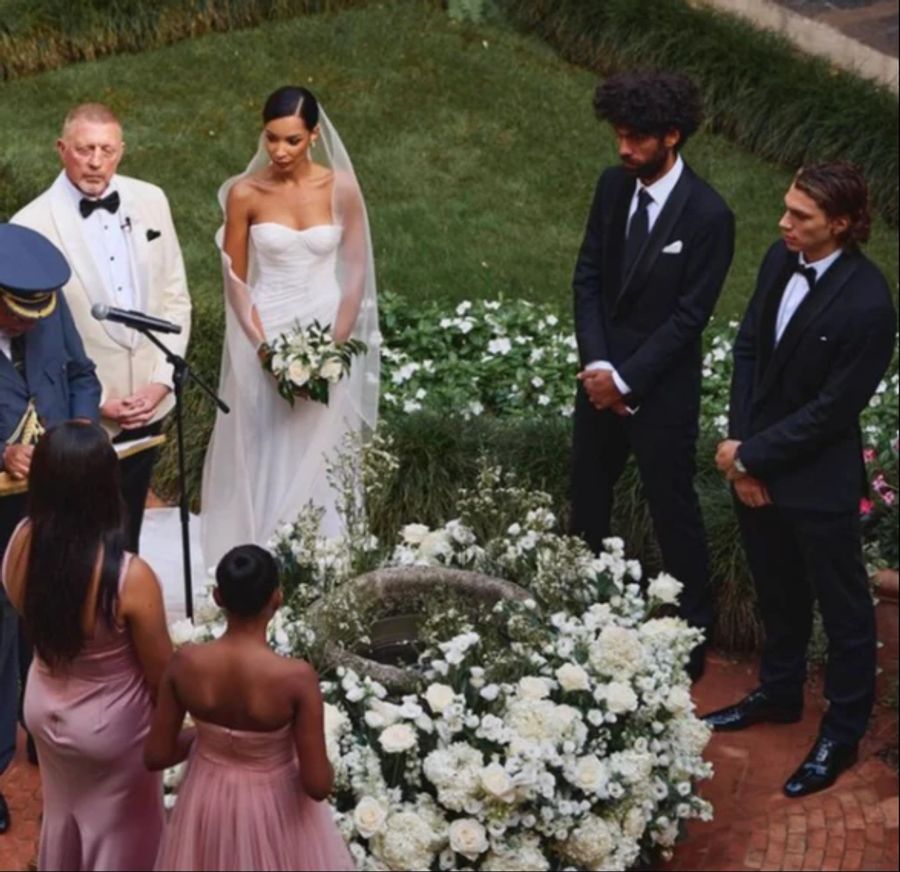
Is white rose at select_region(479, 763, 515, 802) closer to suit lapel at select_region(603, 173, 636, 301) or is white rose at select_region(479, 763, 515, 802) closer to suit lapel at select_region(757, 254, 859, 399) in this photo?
suit lapel at select_region(757, 254, 859, 399)

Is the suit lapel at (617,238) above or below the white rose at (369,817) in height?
above

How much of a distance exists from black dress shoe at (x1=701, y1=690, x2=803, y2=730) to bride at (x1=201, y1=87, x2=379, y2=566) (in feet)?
4.86

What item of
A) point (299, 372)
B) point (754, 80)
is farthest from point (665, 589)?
point (754, 80)

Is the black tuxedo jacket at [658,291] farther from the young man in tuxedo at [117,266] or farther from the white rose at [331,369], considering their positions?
the young man in tuxedo at [117,266]

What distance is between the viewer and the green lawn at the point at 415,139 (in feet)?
31.9

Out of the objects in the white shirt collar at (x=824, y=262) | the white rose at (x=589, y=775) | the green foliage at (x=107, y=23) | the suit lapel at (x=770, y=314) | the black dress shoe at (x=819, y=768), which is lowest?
the black dress shoe at (x=819, y=768)

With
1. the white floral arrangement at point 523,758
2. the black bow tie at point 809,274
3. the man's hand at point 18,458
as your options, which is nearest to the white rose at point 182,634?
the white floral arrangement at point 523,758

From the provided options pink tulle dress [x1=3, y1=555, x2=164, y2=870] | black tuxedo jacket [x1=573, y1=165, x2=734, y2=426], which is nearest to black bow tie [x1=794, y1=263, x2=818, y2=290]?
black tuxedo jacket [x1=573, y1=165, x2=734, y2=426]

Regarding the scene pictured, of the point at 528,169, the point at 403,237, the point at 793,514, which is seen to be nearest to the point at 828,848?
the point at 793,514

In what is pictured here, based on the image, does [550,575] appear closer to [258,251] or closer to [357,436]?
[357,436]

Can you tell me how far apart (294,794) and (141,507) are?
2.19m

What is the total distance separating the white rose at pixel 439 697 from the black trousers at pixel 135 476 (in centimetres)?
149

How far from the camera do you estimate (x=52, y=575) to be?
16.1ft

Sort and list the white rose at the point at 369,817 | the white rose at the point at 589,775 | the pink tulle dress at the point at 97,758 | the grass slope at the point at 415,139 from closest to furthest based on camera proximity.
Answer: the pink tulle dress at the point at 97,758
the white rose at the point at 369,817
the white rose at the point at 589,775
the grass slope at the point at 415,139
